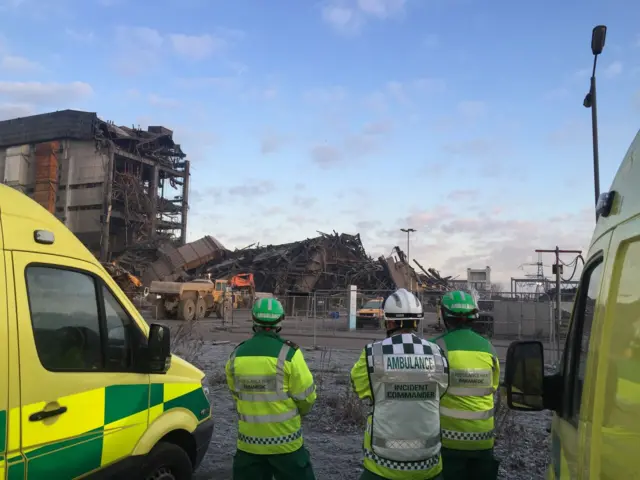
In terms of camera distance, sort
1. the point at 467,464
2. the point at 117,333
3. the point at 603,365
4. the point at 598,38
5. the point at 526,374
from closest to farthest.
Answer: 1. the point at 603,365
2. the point at 526,374
3. the point at 117,333
4. the point at 467,464
5. the point at 598,38

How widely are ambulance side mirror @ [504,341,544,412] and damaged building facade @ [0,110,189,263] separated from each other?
49.3 m

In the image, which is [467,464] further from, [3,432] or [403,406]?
[3,432]

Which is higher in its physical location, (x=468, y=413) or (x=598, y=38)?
(x=598, y=38)

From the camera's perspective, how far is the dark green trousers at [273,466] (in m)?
3.65

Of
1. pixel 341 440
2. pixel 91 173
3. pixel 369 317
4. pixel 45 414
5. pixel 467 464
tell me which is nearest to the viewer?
pixel 45 414

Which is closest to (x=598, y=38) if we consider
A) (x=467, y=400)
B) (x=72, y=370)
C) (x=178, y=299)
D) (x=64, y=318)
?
(x=467, y=400)

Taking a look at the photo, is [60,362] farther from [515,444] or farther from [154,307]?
[154,307]

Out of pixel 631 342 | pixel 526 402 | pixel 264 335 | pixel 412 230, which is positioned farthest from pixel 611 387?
pixel 412 230

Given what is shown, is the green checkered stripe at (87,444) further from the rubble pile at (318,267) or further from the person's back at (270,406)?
the rubble pile at (318,267)

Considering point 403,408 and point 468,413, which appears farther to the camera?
point 468,413

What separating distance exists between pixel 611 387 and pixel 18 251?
2.64m

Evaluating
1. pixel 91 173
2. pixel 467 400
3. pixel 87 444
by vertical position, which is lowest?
pixel 87 444

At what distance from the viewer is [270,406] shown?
3664 mm

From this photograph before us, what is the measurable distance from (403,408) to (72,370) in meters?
1.79
